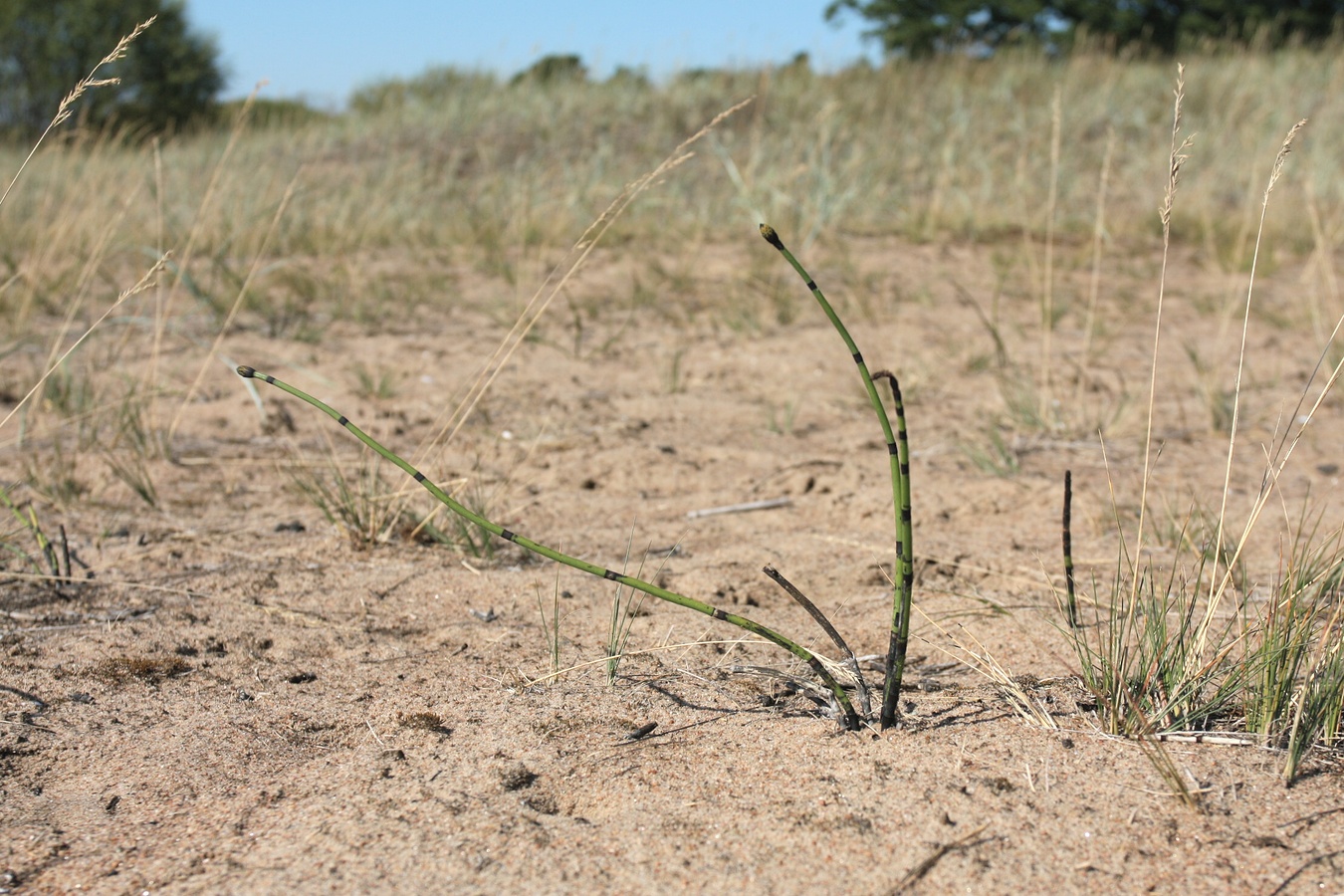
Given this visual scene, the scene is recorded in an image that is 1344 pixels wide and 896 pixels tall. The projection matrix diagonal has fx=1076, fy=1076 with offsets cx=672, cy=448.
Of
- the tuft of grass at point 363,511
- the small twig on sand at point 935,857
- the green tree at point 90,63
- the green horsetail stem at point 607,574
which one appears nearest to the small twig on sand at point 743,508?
the tuft of grass at point 363,511

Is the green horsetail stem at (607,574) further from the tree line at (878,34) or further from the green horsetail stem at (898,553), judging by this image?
the tree line at (878,34)

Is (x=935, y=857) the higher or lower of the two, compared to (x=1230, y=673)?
lower

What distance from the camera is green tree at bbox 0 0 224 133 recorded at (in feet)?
45.3

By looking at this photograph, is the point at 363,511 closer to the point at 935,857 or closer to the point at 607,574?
the point at 607,574

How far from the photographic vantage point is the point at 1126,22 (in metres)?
13.2

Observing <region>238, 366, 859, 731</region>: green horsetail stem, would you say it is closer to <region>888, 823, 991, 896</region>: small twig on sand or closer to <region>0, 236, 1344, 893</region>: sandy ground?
<region>0, 236, 1344, 893</region>: sandy ground

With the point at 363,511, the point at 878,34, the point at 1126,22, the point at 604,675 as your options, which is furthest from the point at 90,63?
the point at 604,675

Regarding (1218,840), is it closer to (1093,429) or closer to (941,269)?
(1093,429)

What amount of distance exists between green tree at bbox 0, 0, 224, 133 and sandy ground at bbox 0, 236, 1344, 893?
40.5ft

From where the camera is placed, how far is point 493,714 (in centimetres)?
143

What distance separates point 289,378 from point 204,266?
1690mm

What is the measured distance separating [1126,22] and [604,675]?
46.3 feet

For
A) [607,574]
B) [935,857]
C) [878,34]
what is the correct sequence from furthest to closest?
[878,34]
[607,574]
[935,857]

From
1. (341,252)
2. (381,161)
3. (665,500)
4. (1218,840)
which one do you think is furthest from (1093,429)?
(381,161)
